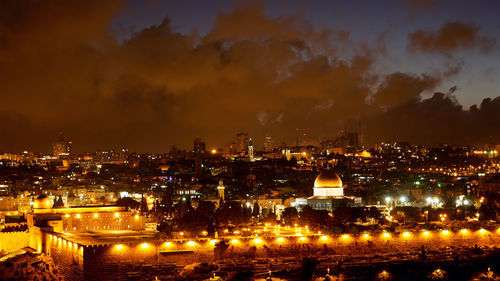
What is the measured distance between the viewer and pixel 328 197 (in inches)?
1743

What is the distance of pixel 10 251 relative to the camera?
29.1 meters

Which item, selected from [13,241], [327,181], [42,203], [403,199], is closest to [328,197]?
[327,181]

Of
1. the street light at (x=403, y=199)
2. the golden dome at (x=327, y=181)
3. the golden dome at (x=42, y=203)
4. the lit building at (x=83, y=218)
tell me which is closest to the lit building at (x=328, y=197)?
the golden dome at (x=327, y=181)

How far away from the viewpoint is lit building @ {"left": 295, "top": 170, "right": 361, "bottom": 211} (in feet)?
143

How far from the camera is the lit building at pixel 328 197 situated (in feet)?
143

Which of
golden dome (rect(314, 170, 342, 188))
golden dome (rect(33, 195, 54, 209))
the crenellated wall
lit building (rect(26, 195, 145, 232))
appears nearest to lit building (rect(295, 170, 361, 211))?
golden dome (rect(314, 170, 342, 188))

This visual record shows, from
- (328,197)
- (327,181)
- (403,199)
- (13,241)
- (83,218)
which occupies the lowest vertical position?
(13,241)

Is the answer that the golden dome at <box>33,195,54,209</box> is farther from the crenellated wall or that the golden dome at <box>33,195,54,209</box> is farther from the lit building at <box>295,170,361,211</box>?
the lit building at <box>295,170,361,211</box>

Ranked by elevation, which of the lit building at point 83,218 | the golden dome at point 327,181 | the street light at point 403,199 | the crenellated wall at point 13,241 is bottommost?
the crenellated wall at point 13,241

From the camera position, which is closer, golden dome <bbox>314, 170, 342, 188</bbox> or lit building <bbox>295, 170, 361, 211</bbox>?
lit building <bbox>295, 170, 361, 211</bbox>

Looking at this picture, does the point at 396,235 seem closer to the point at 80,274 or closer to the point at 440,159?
the point at 80,274

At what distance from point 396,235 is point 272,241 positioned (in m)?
5.69

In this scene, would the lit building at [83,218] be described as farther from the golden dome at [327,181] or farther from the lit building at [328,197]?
the golden dome at [327,181]

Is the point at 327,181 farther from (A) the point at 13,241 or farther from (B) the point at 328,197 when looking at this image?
(A) the point at 13,241
